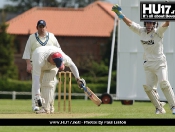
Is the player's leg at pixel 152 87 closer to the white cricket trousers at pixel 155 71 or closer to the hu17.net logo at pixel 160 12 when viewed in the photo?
the white cricket trousers at pixel 155 71

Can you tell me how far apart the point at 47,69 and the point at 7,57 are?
40.1m

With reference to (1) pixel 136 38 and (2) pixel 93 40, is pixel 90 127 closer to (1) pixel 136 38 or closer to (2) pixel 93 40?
(1) pixel 136 38

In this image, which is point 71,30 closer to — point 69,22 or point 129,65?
point 69,22

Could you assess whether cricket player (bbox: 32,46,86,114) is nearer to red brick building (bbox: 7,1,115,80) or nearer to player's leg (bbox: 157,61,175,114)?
player's leg (bbox: 157,61,175,114)

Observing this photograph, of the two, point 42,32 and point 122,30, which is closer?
point 42,32

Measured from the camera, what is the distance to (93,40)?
6303 centimetres

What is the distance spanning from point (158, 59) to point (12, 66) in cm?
4019

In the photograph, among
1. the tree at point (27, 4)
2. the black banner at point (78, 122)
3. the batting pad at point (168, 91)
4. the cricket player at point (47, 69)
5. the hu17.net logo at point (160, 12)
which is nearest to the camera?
the black banner at point (78, 122)

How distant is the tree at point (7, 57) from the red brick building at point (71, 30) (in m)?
7.37

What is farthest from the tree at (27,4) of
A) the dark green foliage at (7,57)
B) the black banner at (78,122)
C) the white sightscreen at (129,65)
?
the black banner at (78,122)

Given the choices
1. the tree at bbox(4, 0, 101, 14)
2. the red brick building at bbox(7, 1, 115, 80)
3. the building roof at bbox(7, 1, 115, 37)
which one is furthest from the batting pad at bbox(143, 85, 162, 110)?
the tree at bbox(4, 0, 101, 14)

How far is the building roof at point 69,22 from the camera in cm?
6228

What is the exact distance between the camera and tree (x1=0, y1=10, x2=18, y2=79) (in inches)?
2095

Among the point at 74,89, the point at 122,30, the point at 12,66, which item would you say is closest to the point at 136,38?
the point at 122,30
